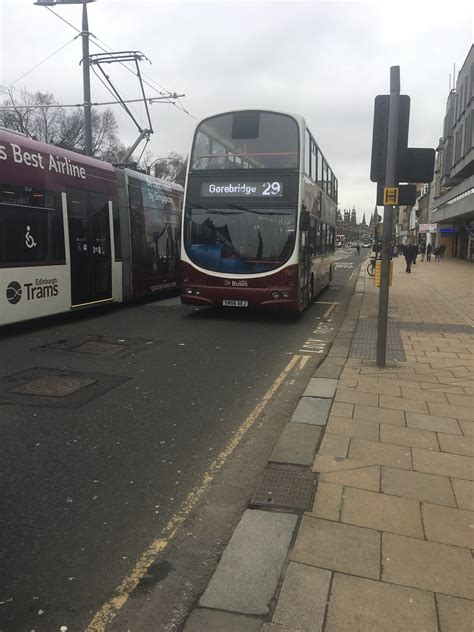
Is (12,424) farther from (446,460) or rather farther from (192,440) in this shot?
(446,460)

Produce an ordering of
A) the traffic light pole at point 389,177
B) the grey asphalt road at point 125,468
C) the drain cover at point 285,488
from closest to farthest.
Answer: the grey asphalt road at point 125,468 < the drain cover at point 285,488 < the traffic light pole at point 389,177

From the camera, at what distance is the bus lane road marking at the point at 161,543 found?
2309 mm

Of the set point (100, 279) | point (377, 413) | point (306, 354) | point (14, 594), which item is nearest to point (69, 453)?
point (14, 594)

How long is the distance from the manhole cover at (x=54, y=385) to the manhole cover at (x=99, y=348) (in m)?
1.42

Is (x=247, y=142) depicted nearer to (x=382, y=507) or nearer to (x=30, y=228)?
(x=30, y=228)

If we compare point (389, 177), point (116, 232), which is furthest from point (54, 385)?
point (116, 232)

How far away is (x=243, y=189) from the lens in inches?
407

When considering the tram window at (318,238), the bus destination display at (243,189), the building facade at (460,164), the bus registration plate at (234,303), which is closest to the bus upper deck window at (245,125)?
the bus destination display at (243,189)

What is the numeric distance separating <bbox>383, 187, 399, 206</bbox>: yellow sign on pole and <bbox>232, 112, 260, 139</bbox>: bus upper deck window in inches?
191

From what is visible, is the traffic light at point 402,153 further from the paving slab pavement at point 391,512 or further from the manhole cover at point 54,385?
the manhole cover at point 54,385

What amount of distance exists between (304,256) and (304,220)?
2.98 ft

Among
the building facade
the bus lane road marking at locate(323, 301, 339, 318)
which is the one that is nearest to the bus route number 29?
the bus lane road marking at locate(323, 301, 339, 318)

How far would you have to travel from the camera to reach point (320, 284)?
1480 centimetres

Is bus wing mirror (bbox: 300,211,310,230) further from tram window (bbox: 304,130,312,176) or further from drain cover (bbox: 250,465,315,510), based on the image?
drain cover (bbox: 250,465,315,510)
